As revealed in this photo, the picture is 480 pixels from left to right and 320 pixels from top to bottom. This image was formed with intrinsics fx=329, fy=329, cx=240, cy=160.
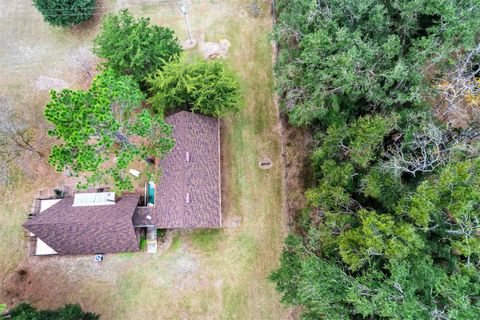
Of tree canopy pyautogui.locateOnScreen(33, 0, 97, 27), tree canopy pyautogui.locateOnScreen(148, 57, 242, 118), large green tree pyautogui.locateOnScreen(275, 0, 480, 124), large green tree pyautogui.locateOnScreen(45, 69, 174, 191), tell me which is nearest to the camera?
large green tree pyautogui.locateOnScreen(45, 69, 174, 191)

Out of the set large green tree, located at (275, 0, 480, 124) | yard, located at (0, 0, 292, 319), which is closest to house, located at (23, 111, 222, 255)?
yard, located at (0, 0, 292, 319)

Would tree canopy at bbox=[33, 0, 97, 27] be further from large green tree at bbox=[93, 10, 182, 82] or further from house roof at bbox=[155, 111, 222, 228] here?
house roof at bbox=[155, 111, 222, 228]

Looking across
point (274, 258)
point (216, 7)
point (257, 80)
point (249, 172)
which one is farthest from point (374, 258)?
point (216, 7)

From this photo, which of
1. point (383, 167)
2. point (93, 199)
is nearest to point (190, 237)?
point (93, 199)

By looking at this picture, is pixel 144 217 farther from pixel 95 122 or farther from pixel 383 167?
pixel 383 167

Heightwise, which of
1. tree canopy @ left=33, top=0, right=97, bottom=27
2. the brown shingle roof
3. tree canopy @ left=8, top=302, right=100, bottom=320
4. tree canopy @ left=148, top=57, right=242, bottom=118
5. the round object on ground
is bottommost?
tree canopy @ left=8, top=302, right=100, bottom=320

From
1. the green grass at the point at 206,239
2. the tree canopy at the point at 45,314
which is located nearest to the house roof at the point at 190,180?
the green grass at the point at 206,239

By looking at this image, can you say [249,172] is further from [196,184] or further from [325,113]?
[325,113]
